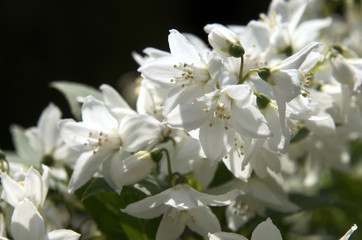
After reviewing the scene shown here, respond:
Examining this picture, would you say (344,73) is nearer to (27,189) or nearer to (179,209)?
(179,209)

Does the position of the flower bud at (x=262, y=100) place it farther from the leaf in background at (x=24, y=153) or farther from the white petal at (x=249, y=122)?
the leaf in background at (x=24, y=153)

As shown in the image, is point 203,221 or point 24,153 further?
point 24,153

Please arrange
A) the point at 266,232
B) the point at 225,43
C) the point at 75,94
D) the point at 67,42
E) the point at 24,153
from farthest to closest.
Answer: the point at 67,42 → the point at 24,153 → the point at 75,94 → the point at 225,43 → the point at 266,232

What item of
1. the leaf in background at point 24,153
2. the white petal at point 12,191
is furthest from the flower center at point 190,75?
the leaf in background at point 24,153

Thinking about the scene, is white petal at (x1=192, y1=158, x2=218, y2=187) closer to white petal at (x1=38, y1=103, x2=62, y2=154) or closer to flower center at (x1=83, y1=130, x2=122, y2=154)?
flower center at (x1=83, y1=130, x2=122, y2=154)

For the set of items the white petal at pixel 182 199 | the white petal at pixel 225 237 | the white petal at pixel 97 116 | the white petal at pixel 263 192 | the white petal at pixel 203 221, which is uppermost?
the white petal at pixel 97 116

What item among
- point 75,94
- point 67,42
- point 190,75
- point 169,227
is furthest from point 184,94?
point 67,42

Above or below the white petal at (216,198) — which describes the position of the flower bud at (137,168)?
above

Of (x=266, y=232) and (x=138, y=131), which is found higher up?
(x=138, y=131)
